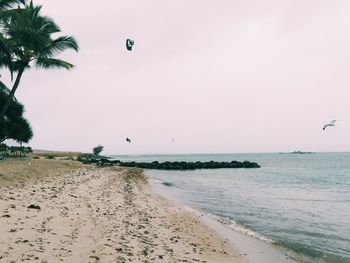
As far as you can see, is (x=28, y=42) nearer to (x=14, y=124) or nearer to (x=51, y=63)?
(x=51, y=63)

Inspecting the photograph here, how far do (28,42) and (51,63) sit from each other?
117 inches

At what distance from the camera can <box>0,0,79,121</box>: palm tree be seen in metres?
26.2

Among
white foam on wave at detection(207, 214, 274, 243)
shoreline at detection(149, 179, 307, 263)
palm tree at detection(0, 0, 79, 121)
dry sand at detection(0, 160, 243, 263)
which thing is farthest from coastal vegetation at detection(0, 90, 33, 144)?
shoreline at detection(149, 179, 307, 263)

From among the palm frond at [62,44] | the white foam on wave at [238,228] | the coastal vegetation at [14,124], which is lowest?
the white foam on wave at [238,228]

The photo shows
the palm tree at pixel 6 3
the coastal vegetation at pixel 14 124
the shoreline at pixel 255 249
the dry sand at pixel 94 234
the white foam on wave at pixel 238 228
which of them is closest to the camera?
the dry sand at pixel 94 234

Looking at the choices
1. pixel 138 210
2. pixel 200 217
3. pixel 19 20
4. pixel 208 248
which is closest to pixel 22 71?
pixel 19 20

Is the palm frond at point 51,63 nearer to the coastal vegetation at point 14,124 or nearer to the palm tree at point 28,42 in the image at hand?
the palm tree at point 28,42

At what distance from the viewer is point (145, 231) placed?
12.6m

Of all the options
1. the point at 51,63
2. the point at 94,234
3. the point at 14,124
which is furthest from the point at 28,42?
the point at 14,124

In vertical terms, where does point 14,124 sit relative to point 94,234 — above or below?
above

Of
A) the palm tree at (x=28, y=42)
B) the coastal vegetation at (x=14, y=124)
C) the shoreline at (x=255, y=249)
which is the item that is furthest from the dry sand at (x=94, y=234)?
the coastal vegetation at (x=14, y=124)

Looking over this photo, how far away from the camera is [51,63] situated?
94.9 ft

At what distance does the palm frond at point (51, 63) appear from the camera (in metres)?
28.5

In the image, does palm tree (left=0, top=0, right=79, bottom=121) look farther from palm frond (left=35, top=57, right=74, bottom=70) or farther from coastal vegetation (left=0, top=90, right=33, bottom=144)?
coastal vegetation (left=0, top=90, right=33, bottom=144)
